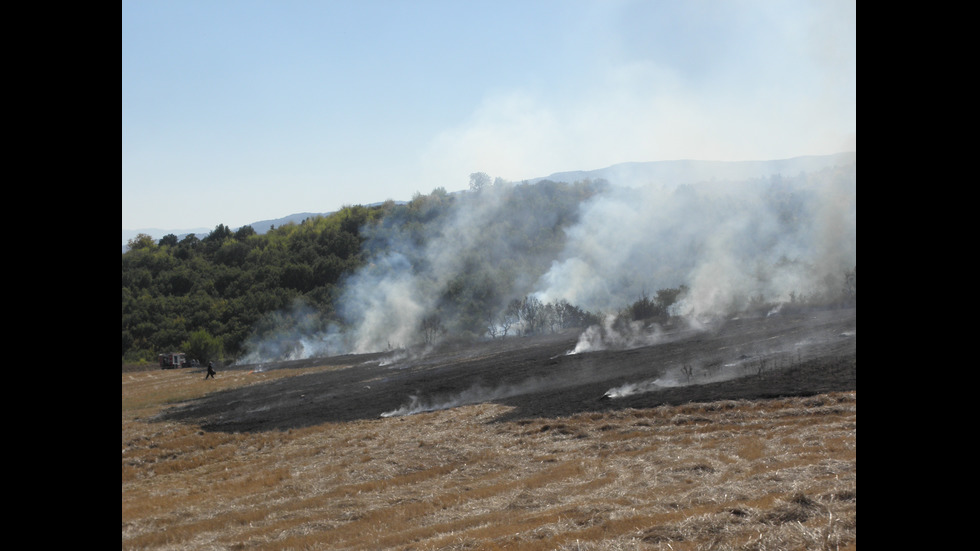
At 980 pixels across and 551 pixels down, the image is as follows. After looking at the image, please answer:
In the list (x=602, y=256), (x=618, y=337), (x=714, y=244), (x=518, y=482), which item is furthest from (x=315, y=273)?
(x=518, y=482)

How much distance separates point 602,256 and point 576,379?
52.9 metres

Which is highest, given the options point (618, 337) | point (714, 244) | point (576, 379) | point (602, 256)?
point (714, 244)

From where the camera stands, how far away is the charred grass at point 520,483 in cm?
846

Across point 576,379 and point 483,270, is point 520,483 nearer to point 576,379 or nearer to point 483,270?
point 576,379

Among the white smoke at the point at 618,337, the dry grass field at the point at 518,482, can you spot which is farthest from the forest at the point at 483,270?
the dry grass field at the point at 518,482

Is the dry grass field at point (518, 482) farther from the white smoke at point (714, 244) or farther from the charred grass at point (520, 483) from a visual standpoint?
the white smoke at point (714, 244)

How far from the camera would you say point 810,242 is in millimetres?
55750

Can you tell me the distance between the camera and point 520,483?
1295cm

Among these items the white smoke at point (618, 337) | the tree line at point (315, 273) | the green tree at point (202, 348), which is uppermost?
the tree line at point (315, 273)

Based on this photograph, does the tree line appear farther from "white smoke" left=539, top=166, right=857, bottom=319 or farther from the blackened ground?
the blackened ground

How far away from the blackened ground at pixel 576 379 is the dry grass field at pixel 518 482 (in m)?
1.53
